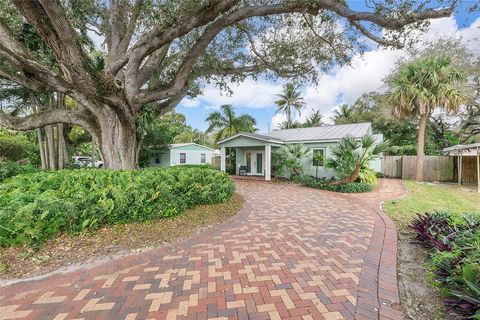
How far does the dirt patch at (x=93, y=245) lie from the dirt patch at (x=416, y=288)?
3.59m

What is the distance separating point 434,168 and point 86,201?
61.2 feet

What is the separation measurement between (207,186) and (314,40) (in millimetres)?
7025

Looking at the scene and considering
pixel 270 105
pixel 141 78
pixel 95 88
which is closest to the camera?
pixel 95 88

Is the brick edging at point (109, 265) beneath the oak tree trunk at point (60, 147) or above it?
beneath

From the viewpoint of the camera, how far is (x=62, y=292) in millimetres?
2789

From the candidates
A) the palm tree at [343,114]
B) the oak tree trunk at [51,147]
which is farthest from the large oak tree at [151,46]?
the palm tree at [343,114]

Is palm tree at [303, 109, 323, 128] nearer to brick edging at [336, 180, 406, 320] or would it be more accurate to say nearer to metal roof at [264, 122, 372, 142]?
metal roof at [264, 122, 372, 142]

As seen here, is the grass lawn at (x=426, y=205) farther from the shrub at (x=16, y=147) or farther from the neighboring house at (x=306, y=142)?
the shrub at (x=16, y=147)

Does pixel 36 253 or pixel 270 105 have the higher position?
pixel 270 105

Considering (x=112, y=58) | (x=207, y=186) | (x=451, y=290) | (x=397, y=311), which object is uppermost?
(x=112, y=58)

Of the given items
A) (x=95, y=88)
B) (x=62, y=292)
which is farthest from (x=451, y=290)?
(x=95, y=88)

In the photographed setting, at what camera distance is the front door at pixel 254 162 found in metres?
17.1

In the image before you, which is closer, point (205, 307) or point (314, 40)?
point (205, 307)

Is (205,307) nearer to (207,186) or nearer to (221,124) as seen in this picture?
(207,186)
